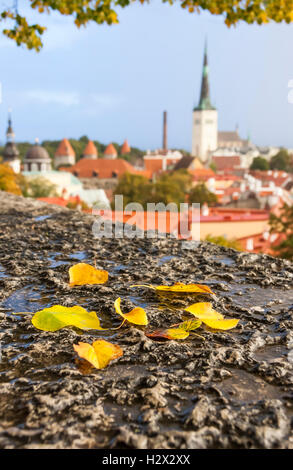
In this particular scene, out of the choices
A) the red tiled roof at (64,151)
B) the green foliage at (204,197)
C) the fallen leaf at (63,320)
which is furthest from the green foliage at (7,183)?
the red tiled roof at (64,151)

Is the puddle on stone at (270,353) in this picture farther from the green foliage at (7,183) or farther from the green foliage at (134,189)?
the green foliage at (134,189)

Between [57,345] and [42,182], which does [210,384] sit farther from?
[42,182]

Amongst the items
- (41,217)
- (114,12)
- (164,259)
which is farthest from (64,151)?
(164,259)

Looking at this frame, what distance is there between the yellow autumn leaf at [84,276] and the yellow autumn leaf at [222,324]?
34cm

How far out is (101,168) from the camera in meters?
58.6

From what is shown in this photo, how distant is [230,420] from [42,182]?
3911 cm

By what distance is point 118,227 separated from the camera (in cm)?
176

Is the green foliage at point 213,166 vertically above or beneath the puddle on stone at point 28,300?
beneath

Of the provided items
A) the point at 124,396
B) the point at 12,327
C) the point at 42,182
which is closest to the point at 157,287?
the point at 12,327

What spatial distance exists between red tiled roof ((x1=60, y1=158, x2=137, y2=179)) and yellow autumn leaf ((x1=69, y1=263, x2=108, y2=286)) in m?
56.1

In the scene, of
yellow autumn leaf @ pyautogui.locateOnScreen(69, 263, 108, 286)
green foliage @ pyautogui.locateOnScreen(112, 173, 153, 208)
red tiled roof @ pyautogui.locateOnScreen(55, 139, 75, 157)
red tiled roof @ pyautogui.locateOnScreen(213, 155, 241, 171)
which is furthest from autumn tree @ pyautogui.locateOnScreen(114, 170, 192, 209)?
red tiled roof @ pyautogui.locateOnScreen(213, 155, 241, 171)

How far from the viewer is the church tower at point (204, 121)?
8750 centimetres

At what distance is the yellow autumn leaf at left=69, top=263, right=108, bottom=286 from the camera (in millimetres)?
1043

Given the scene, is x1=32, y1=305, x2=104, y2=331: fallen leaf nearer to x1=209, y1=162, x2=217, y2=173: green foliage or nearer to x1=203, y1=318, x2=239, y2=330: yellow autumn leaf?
x1=203, y1=318, x2=239, y2=330: yellow autumn leaf
